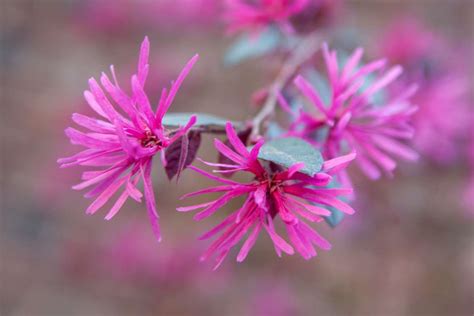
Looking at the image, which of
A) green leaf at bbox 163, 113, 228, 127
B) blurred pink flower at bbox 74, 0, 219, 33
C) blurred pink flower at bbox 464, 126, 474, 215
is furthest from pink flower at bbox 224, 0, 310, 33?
blurred pink flower at bbox 74, 0, 219, 33

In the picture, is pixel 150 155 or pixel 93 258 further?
pixel 93 258

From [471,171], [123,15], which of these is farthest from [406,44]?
[123,15]

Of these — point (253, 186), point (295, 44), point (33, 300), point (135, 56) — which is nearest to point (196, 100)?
point (135, 56)

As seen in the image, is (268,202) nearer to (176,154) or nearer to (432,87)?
(176,154)

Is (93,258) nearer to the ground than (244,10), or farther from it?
nearer to the ground

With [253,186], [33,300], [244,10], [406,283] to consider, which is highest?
[244,10]

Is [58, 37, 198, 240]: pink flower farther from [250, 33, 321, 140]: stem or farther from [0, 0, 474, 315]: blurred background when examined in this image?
[0, 0, 474, 315]: blurred background

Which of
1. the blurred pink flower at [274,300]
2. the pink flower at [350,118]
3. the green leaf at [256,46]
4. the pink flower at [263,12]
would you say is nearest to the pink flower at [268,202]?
the pink flower at [350,118]

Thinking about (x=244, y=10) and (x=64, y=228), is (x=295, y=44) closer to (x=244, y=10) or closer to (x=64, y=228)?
(x=244, y=10)
